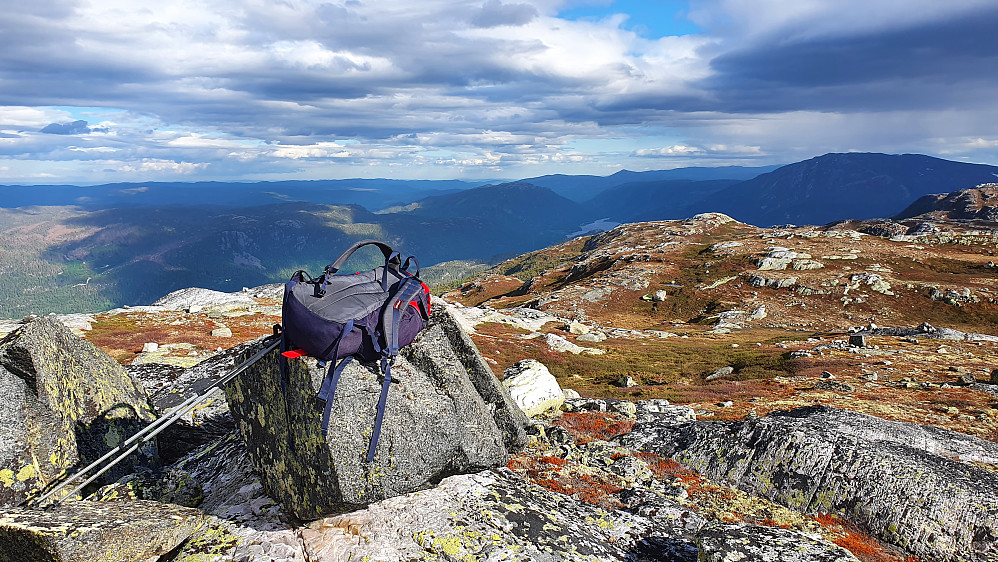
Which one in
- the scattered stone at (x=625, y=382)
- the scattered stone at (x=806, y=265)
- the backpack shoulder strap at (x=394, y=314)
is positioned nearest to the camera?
the backpack shoulder strap at (x=394, y=314)

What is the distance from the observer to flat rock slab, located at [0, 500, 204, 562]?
6051mm

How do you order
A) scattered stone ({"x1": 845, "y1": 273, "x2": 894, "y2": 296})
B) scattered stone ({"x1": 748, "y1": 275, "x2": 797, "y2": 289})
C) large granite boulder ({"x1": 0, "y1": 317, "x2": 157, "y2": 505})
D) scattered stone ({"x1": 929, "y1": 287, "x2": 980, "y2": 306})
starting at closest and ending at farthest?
large granite boulder ({"x1": 0, "y1": 317, "x2": 157, "y2": 505}) < scattered stone ({"x1": 929, "y1": 287, "x2": 980, "y2": 306}) < scattered stone ({"x1": 845, "y1": 273, "x2": 894, "y2": 296}) < scattered stone ({"x1": 748, "y1": 275, "x2": 797, "y2": 289})

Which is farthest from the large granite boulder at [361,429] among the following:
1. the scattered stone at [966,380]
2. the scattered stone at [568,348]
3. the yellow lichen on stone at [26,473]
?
the scattered stone at [568,348]

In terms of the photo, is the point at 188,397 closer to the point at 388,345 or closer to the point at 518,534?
the point at 388,345

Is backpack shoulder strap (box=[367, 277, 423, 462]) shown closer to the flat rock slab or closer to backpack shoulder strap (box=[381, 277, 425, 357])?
backpack shoulder strap (box=[381, 277, 425, 357])

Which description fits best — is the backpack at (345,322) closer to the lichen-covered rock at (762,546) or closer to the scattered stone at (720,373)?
the lichen-covered rock at (762,546)

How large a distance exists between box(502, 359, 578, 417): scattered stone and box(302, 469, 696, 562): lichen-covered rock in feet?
29.7

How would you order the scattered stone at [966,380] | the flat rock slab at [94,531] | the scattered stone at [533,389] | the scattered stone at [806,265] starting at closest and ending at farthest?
the flat rock slab at [94,531] → the scattered stone at [533,389] → the scattered stone at [966,380] → the scattered stone at [806,265]

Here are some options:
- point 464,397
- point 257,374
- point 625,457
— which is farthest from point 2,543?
point 625,457

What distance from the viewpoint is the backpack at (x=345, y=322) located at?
7.77m

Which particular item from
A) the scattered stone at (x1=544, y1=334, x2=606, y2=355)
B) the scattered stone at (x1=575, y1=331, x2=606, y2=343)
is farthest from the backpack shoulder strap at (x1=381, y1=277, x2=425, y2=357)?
the scattered stone at (x1=575, y1=331, x2=606, y2=343)

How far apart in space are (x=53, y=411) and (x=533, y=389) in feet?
48.2

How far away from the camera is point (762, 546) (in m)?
7.91

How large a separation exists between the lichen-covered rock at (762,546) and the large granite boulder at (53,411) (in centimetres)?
1167
